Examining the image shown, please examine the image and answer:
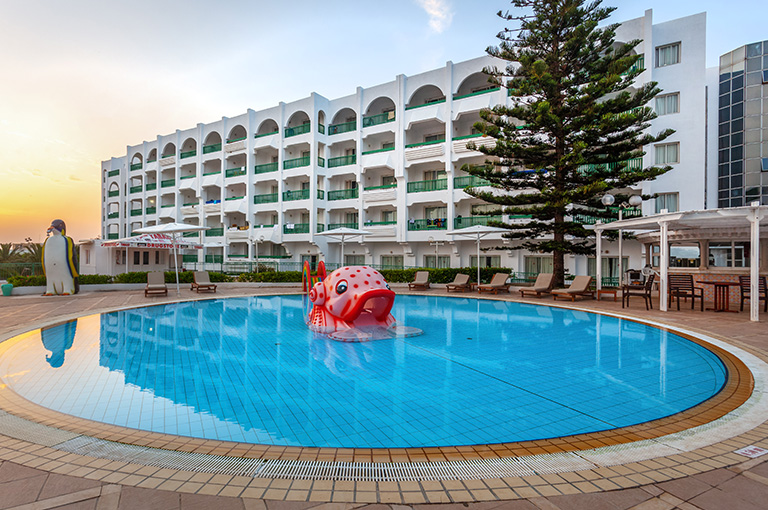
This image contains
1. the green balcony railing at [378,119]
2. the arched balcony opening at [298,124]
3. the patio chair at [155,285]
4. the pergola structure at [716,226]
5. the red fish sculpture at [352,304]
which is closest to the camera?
the red fish sculpture at [352,304]

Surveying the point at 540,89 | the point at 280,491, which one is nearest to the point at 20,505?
the point at 280,491

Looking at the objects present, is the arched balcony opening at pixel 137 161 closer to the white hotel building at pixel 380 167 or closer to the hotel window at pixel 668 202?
the white hotel building at pixel 380 167

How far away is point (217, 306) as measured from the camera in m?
13.9

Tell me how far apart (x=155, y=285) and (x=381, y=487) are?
1679 centimetres

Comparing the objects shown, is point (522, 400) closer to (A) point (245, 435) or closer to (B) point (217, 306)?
(A) point (245, 435)

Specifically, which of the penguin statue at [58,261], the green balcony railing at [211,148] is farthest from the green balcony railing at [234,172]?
the penguin statue at [58,261]

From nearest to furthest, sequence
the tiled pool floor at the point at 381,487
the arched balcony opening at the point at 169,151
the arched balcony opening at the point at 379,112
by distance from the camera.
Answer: the tiled pool floor at the point at 381,487 → the arched balcony opening at the point at 379,112 → the arched balcony opening at the point at 169,151

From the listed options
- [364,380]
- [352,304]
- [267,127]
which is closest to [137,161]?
[267,127]

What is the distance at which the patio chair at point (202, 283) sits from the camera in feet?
56.6

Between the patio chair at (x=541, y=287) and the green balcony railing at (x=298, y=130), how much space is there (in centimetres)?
2158

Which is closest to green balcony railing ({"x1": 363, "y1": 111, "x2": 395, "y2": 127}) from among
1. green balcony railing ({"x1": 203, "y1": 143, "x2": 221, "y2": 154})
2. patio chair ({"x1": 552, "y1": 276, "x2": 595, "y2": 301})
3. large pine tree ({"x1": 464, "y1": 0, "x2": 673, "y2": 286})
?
large pine tree ({"x1": 464, "y1": 0, "x2": 673, "y2": 286})

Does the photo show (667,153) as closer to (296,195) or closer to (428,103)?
(428,103)

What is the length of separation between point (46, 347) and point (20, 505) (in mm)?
6847

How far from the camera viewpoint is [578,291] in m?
14.4
